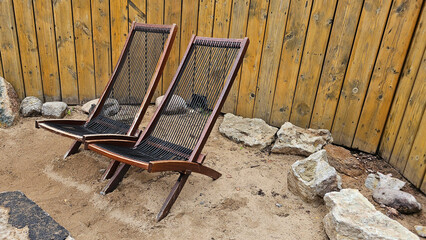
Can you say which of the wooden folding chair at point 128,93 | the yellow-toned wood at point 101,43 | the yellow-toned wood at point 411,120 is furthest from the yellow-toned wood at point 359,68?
the yellow-toned wood at point 101,43

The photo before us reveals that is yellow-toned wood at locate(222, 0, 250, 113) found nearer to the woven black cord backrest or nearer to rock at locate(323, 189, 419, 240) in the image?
the woven black cord backrest

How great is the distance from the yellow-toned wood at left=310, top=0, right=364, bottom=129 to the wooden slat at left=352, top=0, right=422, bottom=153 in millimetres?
276

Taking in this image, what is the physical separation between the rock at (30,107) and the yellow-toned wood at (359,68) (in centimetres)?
341

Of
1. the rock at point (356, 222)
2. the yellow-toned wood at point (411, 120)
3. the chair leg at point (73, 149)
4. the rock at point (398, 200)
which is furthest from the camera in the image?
the chair leg at point (73, 149)

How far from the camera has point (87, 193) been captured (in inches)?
85.6

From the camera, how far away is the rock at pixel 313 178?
2.09 meters

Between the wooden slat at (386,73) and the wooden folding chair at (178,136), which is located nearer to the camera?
the wooden folding chair at (178,136)

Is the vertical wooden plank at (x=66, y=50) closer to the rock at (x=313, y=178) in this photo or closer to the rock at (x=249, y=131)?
the rock at (x=249, y=131)

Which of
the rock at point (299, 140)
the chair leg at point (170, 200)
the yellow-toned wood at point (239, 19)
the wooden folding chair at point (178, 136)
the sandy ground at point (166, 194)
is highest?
the yellow-toned wood at point (239, 19)

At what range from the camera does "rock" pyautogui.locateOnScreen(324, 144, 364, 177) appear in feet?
8.49

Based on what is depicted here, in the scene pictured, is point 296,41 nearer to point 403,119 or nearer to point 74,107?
point 403,119

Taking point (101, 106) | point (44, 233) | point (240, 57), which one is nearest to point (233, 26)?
point (240, 57)

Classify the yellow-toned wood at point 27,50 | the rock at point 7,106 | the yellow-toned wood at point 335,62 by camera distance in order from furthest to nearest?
the yellow-toned wood at point 27,50 → the rock at point 7,106 → the yellow-toned wood at point 335,62

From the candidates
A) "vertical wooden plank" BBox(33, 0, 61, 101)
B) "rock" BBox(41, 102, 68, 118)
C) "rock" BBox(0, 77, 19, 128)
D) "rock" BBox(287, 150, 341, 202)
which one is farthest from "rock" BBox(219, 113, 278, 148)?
"rock" BBox(0, 77, 19, 128)
